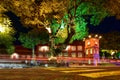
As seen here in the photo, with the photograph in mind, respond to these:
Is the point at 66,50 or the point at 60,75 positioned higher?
the point at 66,50

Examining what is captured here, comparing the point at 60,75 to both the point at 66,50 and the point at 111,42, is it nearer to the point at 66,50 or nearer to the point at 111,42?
the point at 111,42

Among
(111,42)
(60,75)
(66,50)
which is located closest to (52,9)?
(60,75)


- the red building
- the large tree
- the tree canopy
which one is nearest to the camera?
the tree canopy

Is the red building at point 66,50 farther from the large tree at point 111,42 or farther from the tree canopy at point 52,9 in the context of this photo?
the tree canopy at point 52,9

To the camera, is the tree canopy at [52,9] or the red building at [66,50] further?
the red building at [66,50]

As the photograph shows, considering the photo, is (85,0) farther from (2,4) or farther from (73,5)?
(2,4)

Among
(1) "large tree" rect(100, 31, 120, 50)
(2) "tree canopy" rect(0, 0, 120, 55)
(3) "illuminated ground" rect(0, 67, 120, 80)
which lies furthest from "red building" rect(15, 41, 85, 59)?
(3) "illuminated ground" rect(0, 67, 120, 80)

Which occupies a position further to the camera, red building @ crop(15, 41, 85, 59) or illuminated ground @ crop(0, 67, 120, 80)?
red building @ crop(15, 41, 85, 59)

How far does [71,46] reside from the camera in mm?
93688

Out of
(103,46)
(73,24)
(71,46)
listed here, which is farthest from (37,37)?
(73,24)

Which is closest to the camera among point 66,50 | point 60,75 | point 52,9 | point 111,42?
point 60,75

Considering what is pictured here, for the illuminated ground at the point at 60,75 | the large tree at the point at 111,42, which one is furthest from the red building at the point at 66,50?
the illuminated ground at the point at 60,75

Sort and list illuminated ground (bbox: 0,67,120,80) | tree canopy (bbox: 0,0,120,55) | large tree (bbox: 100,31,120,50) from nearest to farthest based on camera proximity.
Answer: illuminated ground (bbox: 0,67,120,80), tree canopy (bbox: 0,0,120,55), large tree (bbox: 100,31,120,50)

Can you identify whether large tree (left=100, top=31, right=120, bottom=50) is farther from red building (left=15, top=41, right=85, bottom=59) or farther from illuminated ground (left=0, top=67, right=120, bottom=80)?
illuminated ground (left=0, top=67, right=120, bottom=80)
